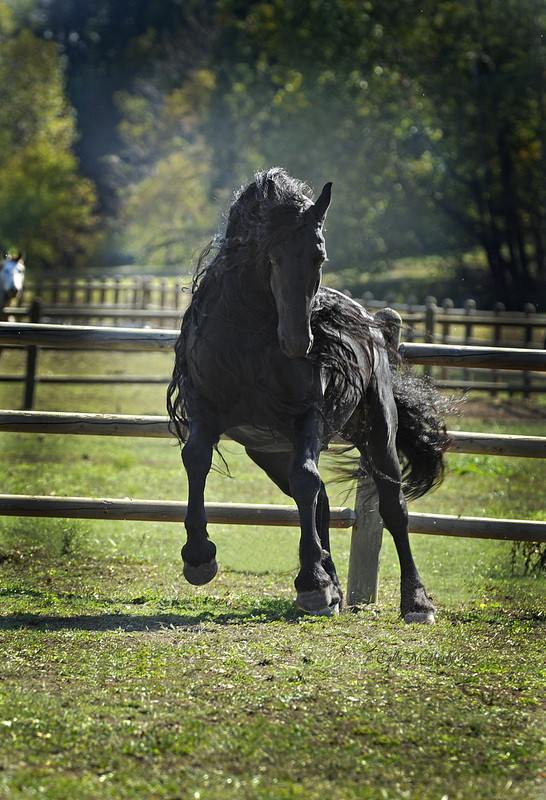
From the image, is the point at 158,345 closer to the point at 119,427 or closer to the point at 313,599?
the point at 119,427

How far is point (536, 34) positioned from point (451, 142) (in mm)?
4097

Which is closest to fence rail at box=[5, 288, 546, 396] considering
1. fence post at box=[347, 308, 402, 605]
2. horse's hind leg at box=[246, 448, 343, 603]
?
fence post at box=[347, 308, 402, 605]

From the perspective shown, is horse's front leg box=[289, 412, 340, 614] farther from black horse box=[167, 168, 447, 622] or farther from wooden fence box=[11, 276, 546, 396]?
wooden fence box=[11, 276, 546, 396]

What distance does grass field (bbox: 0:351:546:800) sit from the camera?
3.35 m

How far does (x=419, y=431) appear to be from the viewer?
6.11m

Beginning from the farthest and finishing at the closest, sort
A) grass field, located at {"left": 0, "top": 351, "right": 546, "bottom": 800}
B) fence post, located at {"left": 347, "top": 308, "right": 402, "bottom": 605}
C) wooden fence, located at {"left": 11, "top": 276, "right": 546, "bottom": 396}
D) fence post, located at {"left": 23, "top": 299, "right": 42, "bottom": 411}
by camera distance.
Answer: wooden fence, located at {"left": 11, "top": 276, "right": 546, "bottom": 396} → fence post, located at {"left": 23, "top": 299, "right": 42, "bottom": 411} → fence post, located at {"left": 347, "top": 308, "right": 402, "bottom": 605} → grass field, located at {"left": 0, "top": 351, "right": 546, "bottom": 800}

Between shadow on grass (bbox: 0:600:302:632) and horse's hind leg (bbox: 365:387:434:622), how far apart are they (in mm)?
586

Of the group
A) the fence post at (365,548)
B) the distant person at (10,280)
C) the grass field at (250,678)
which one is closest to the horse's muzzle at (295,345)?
the grass field at (250,678)

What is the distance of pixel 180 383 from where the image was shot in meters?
5.27

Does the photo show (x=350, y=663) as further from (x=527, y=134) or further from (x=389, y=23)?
(x=389, y=23)

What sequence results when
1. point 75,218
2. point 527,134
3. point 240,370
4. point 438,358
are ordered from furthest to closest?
point 75,218, point 527,134, point 438,358, point 240,370

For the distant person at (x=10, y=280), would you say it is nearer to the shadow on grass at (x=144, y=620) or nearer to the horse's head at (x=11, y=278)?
the horse's head at (x=11, y=278)

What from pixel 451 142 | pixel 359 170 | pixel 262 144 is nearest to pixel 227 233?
pixel 451 142

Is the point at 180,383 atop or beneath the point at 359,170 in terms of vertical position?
beneath
